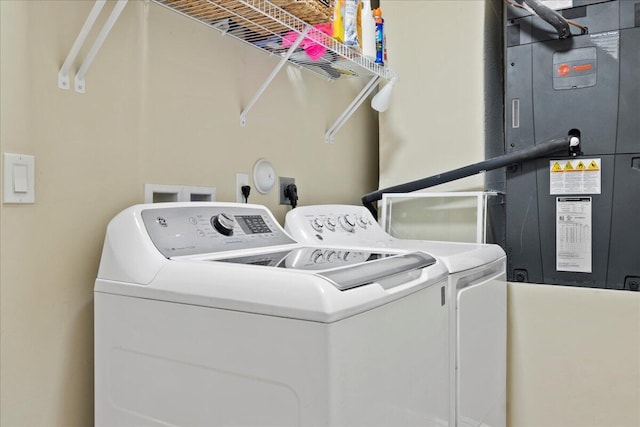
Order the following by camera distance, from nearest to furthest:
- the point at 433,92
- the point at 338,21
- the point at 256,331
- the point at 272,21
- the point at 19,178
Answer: the point at 256,331
the point at 19,178
the point at 272,21
the point at 338,21
the point at 433,92

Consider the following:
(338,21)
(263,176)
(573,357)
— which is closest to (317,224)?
(263,176)

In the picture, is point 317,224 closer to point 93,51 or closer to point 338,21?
point 338,21

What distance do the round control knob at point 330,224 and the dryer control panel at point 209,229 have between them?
1.03 ft

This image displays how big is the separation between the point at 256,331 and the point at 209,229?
1.82 feet

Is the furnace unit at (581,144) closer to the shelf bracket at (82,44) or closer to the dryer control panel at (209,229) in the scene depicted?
the dryer control panel at (209,229)

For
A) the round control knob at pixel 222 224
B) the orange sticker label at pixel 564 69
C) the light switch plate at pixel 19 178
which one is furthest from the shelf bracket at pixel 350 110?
the light switch plate at pixel 19 178

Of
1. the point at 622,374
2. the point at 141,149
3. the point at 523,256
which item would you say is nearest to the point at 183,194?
the point at 141,149

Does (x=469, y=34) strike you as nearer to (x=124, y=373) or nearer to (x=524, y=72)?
(x=524, y=72)

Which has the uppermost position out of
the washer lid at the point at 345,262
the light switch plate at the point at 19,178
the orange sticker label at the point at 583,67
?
the orange sticker label at the point at 583,67

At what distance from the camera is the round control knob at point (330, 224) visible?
1.99m

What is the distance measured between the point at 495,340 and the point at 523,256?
1.51 feet

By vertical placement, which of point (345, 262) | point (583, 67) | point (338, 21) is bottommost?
point (345, 262)

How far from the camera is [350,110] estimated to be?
2.43 m

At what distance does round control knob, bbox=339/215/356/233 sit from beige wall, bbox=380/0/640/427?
49cm
